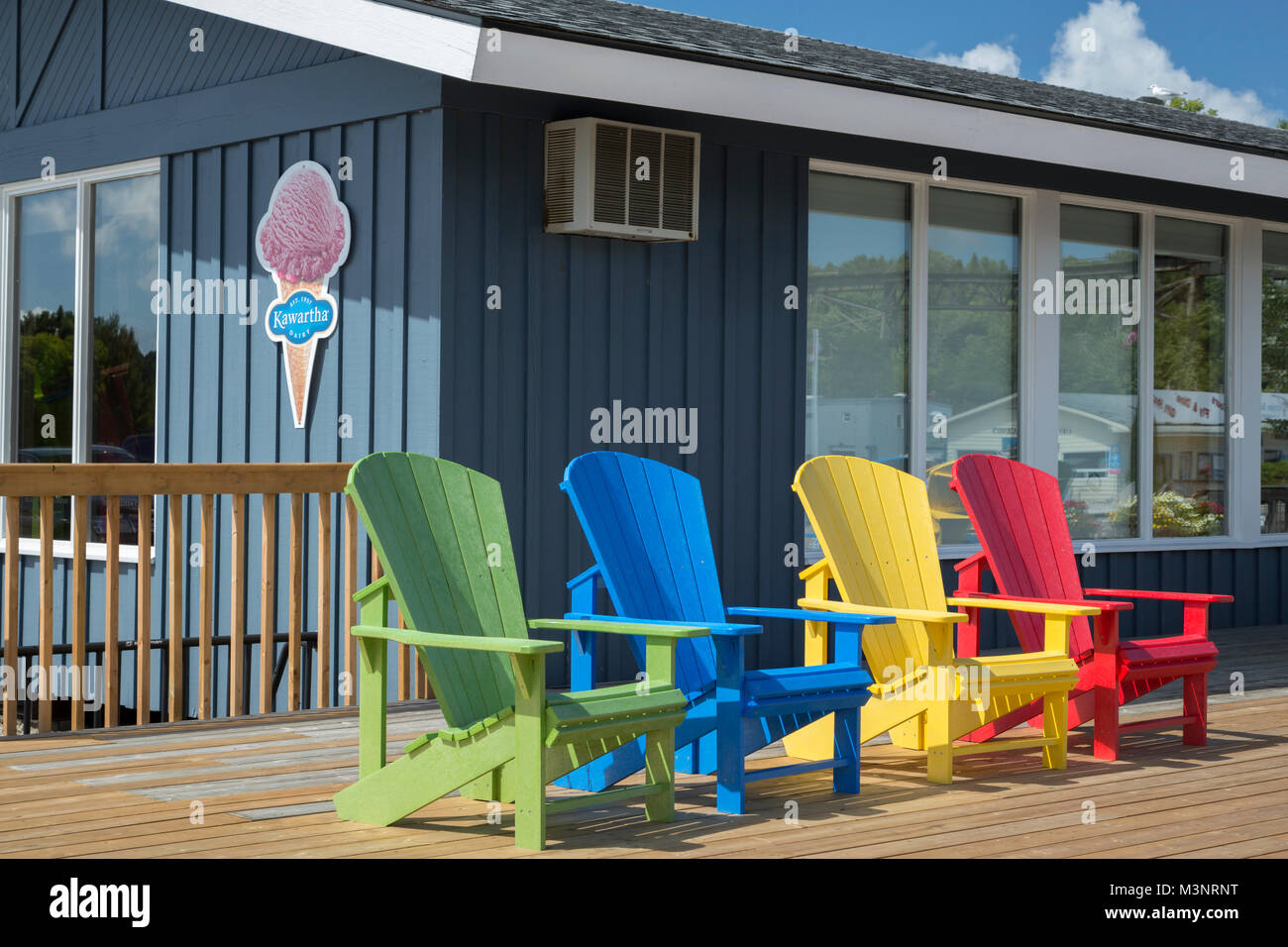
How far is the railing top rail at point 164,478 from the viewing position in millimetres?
4770

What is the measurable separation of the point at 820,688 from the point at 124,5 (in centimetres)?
525

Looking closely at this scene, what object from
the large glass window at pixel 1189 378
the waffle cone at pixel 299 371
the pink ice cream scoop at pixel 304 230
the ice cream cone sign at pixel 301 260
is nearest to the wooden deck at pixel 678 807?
the waffle cone at pixel 299 371

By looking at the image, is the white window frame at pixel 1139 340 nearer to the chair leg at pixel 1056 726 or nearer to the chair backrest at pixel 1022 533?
the chair backrest at pixel 1022 533

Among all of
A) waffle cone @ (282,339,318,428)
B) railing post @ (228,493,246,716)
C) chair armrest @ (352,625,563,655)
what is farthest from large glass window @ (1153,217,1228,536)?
chair armrest @ (352,625,563,655)

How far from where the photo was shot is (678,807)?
4055 millimetres

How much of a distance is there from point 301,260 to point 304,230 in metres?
0.12

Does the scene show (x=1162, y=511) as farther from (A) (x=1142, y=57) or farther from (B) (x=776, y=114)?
(A) (x=1142, y=57)

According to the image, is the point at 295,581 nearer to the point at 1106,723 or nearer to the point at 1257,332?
the point at 1106,723

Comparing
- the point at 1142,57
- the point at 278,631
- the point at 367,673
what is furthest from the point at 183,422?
the point at 1142,57

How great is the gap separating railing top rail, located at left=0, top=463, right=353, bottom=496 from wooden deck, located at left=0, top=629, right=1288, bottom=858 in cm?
81

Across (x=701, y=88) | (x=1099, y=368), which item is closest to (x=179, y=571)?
(x=701, y=88)

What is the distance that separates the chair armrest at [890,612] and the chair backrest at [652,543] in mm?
303
